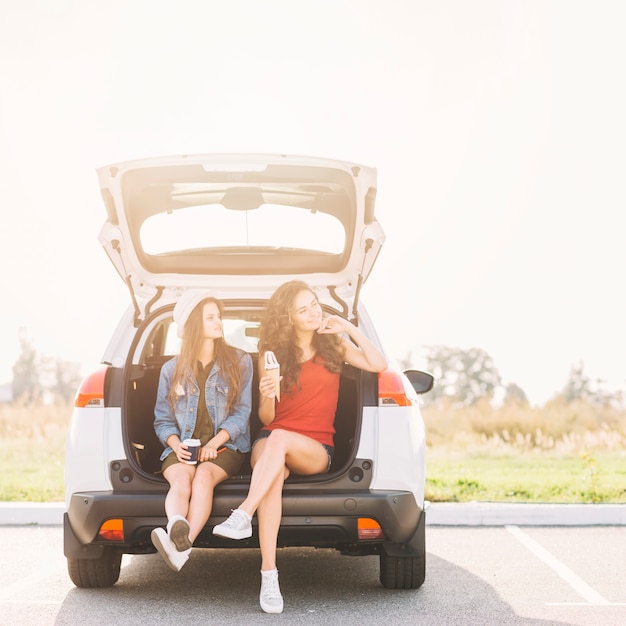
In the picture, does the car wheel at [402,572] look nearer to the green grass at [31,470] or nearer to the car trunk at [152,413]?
the car trunk at [152,413]

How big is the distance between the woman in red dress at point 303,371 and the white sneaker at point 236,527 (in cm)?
35

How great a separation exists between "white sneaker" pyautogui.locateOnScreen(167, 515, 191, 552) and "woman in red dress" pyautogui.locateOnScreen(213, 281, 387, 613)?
0.54m

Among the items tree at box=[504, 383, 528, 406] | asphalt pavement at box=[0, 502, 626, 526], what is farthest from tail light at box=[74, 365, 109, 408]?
tree at box=[504, 383, 528, 406]

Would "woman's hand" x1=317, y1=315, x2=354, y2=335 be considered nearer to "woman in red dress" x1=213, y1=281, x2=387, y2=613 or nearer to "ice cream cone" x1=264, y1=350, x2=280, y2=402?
"woman in red dress" x1=213, y1=281, x2=387, y2=613

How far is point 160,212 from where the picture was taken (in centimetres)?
603

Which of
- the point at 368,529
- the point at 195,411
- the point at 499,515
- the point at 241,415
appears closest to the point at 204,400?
the point at 195,411

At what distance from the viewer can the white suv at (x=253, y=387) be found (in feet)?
16.1

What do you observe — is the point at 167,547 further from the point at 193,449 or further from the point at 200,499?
the point at 193,449

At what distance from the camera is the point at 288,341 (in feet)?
17.6

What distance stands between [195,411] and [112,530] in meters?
0.74

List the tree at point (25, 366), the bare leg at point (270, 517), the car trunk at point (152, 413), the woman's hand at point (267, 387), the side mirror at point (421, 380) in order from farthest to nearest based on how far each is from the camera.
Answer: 1. the tree at point (25, 366)
2. the side mirror at point (421, 380)
3. the car trunk at point (152, 413)
4. the woman's hand at point (267, 387)
5. the bare leg at point (270, 517)

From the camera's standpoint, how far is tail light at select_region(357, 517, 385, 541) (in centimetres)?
489

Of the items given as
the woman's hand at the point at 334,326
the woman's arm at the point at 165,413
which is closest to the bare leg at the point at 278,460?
the woman's arm at the point at 165,413

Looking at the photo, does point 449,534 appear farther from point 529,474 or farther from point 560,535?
point 529,474
